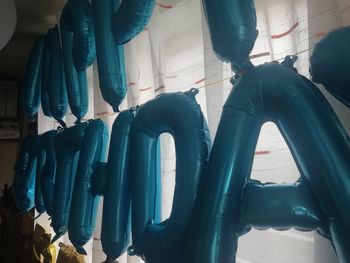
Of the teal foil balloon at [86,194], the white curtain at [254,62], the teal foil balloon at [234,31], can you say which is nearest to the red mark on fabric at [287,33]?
the white curtain at [254,62]

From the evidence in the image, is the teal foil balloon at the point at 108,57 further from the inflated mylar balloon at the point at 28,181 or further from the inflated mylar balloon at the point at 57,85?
the inflated mylar balloon at the point at 28,181

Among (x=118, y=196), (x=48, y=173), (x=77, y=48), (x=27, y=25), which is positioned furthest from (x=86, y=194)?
(x=27, y=25)

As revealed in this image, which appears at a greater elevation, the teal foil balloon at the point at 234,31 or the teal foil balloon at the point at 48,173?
the teal foil balloon at the point at 234,31

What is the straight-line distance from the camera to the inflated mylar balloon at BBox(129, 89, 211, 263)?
513 mm

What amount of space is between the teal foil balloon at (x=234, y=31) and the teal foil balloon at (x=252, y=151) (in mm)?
34

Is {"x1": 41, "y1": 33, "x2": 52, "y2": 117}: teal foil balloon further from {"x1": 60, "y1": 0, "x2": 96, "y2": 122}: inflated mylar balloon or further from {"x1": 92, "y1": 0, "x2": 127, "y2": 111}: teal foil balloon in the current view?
{"x1": 92, "y1": 0, "x2": 127, "y2": 111}: teal foil balloon

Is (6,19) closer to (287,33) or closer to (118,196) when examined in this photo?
(118,196)

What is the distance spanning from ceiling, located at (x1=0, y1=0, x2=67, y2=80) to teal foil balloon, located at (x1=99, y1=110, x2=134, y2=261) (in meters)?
0.87

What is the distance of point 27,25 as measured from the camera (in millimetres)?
1484

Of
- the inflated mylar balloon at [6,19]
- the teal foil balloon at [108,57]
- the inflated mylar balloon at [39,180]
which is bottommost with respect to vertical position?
the inflated mylar balloon at [39,180]

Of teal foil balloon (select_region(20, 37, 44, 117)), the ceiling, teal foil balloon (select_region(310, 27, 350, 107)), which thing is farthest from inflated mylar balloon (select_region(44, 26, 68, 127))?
teal foil balloon (select_region(310, 27, 350, 107))

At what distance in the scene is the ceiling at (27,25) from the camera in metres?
1.30

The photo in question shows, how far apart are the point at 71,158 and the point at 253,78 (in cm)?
70

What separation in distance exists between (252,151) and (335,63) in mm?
173
